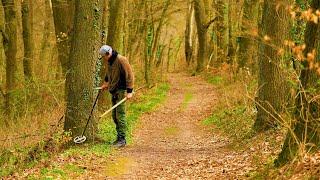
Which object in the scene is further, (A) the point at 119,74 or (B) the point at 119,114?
(B) the point at 119,114

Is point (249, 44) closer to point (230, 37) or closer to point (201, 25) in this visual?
point (230, 37)

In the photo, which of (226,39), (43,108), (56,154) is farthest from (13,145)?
(226,39)

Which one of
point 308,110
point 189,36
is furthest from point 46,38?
point 308,110

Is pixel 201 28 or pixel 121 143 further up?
pixel 201 28

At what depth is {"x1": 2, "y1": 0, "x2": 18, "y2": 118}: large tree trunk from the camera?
1880 centimetres

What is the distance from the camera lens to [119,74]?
38.6 feet

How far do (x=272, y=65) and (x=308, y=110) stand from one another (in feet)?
14.6

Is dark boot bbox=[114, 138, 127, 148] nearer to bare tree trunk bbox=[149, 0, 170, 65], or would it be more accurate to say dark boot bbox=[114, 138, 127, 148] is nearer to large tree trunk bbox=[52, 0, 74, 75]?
large tree trunk bbox=[52, 0, 74, 75]

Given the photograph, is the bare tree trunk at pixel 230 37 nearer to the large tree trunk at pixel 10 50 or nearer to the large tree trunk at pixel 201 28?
the large tree trunk at pixel 201 28

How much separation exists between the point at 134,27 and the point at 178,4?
572 cm

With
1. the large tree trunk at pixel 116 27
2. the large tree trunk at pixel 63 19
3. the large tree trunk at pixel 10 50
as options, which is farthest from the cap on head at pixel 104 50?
the large tree trunk at pixel 10 50

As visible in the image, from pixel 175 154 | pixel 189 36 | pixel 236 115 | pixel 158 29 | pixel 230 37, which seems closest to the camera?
pixel 175 154

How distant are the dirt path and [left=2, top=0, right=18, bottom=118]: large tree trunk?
4.83 metres

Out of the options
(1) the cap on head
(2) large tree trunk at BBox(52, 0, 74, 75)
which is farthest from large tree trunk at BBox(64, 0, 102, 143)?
(2) large tree trunk at BBox(52, 0, 74, 75)
